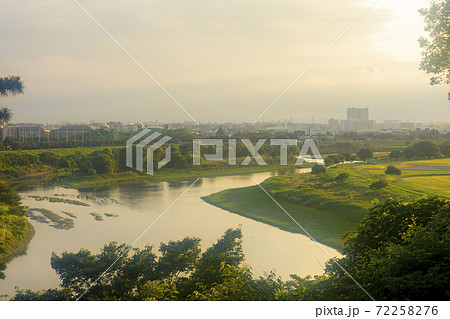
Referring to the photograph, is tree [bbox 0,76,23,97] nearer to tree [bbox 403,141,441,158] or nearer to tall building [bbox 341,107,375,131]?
tall building [bbox 341,107,375,131]

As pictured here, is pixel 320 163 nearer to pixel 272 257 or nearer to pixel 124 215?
pixel 272 257

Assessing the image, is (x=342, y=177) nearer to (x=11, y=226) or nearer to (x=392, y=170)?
(x=392, y=170)

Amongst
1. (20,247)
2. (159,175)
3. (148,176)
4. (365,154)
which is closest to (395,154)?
(365,154)

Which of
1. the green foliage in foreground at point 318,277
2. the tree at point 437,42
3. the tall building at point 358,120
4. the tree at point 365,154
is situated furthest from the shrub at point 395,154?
the green foliage in foreground at point 318,277

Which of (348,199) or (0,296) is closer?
(0,296)

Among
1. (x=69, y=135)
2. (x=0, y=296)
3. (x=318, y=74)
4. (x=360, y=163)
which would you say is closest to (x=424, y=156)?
(x=360, y=163)
